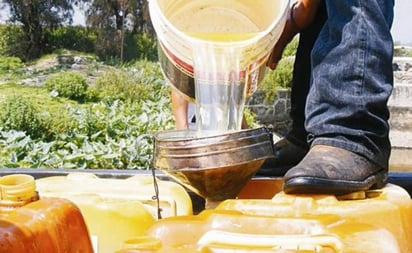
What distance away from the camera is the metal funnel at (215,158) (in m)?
1.11

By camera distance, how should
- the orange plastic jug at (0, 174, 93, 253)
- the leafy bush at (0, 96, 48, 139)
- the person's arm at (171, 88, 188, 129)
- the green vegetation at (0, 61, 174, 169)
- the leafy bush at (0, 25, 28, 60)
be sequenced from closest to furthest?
the orange plastic jug at (0, 174, 93, 253) → the person's arm at (171, 88, 188, 129) → the green vegetation at (0, 61, 174, 169) → the leafy bush at (0, 96, 48, 139) → the leafy bush at (0, 25, 28, 60)

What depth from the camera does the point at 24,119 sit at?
19.6 feet

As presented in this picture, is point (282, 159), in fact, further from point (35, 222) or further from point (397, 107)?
point (397, 107)

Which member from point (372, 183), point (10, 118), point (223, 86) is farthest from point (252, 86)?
point (10, 118)

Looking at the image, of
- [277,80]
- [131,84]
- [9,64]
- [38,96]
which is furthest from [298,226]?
[9,64]

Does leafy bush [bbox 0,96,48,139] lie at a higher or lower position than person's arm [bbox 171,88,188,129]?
lower

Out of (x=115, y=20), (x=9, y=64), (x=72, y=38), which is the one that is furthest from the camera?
(x=115, y=20)

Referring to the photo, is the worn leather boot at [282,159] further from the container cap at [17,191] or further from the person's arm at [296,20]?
the container cap at [17,191]

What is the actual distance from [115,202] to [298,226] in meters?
0.35

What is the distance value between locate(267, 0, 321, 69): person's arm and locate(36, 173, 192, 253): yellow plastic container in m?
0.40

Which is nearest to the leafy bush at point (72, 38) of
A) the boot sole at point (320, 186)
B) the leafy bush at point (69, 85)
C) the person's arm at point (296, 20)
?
the leafy bush at point (69, 85)

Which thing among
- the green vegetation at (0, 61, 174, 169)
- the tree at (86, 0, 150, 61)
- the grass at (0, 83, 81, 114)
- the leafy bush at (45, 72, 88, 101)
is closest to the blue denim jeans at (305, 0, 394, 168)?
the green vegetation at (0, 61, 174, 169)

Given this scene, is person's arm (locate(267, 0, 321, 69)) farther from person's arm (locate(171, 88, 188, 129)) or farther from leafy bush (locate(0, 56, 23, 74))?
leafy bush (locate(0, 56, 23, 74))

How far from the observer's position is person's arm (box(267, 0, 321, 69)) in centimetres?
141
